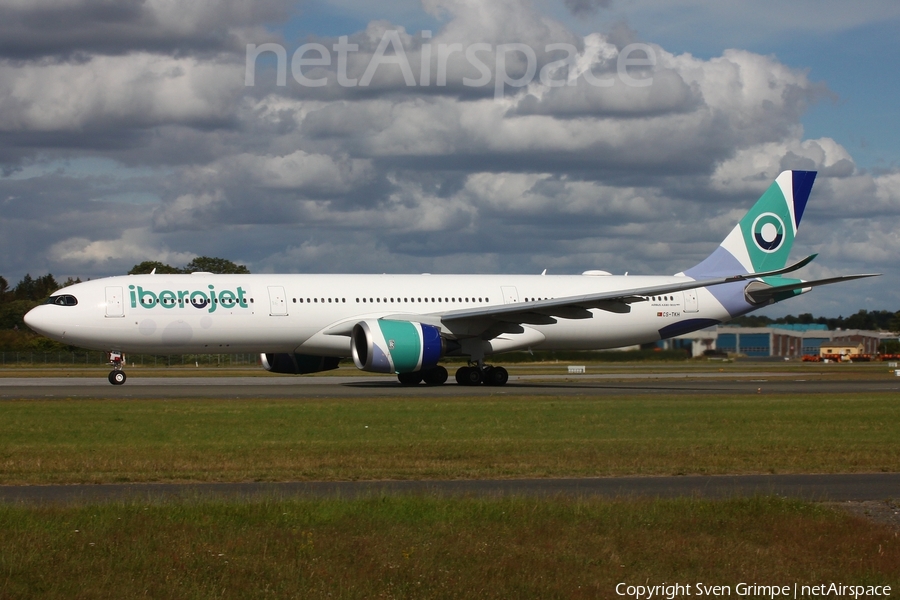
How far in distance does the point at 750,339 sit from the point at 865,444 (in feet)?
206

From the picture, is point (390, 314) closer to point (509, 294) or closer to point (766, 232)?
point (509, 294)

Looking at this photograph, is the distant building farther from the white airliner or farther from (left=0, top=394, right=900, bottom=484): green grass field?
(left=0, top=394, right=900, bottom=484): green grass field

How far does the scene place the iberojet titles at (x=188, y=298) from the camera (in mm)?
31578

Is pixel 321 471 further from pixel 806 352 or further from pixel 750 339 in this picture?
pixel 806 352

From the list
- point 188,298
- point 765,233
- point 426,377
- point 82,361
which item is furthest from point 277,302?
point 82,361

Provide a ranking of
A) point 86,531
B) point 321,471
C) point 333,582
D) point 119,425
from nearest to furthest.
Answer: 1. point 333,582
2. point 86,531
3. point 321,471
4. point 119,425

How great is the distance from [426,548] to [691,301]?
3109 cm

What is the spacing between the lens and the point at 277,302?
32750 millimetres

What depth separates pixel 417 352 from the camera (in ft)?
101

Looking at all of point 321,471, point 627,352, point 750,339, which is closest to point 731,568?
point 321,471

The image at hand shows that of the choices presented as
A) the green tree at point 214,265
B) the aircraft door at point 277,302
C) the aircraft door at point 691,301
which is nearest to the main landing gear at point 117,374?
the aircraft door at point 277,302

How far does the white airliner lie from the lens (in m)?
31.3

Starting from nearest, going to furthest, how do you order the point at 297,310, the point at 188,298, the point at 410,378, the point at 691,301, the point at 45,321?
1. the point at 45,321
2. the point at 188,298
3. the point at 297,310
4. the point at 410,378
5. the point at 691,301

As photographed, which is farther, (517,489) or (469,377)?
(469,377)
